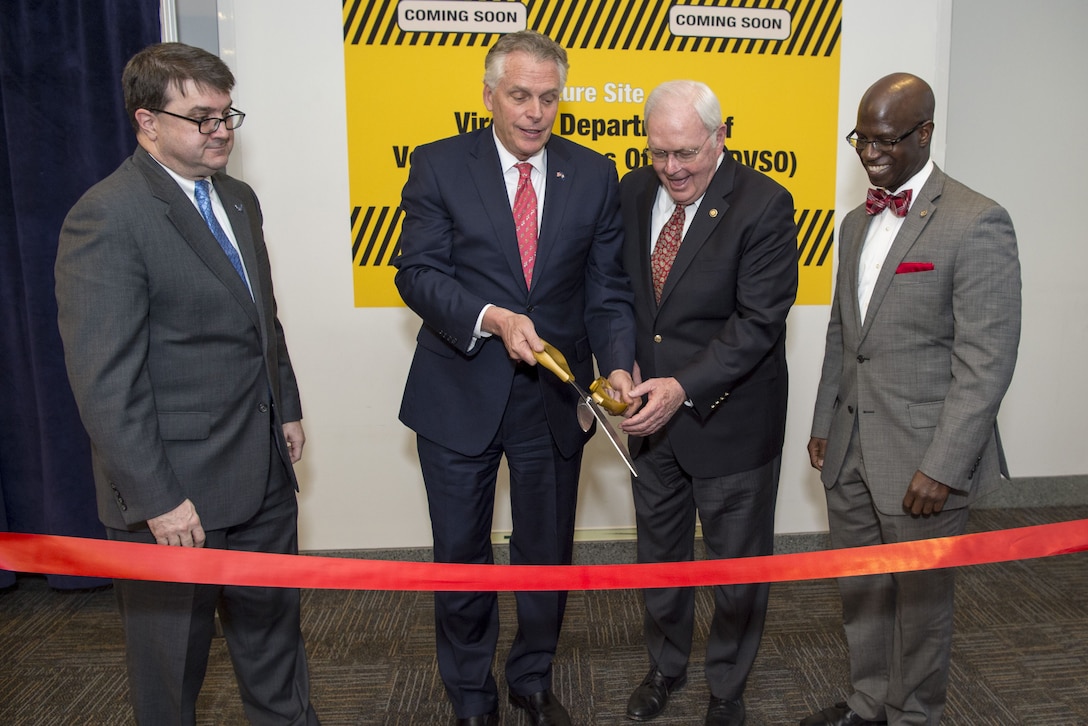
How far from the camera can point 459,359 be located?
232 cm

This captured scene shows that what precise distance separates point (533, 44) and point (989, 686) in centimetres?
247

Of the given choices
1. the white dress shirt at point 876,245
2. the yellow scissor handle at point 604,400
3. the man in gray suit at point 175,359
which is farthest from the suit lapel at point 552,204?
the white dress shirt at point 876,245

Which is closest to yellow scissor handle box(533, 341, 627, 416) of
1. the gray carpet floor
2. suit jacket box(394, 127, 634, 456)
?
suit jacket box(394, 127, 634, 456)

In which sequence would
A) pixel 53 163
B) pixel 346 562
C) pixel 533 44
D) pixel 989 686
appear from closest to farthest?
pixel 346 562, pixel 533 44, pixel 989 686, pixel 53 163

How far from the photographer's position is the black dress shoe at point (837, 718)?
2430 mm

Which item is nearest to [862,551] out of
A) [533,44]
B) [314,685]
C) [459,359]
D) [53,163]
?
[459,359]

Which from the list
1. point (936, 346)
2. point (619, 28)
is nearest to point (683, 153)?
point (936, 346)

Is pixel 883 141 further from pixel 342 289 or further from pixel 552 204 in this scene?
pixel 342 289

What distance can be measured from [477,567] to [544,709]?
0.86 m

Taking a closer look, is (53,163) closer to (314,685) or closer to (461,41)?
(461,41)

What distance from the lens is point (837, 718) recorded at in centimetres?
245

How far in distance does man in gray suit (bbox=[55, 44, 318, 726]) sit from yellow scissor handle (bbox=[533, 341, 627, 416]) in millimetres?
690

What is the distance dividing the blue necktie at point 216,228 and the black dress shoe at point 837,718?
2.02 meters

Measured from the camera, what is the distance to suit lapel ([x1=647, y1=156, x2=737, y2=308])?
229 centimetres
